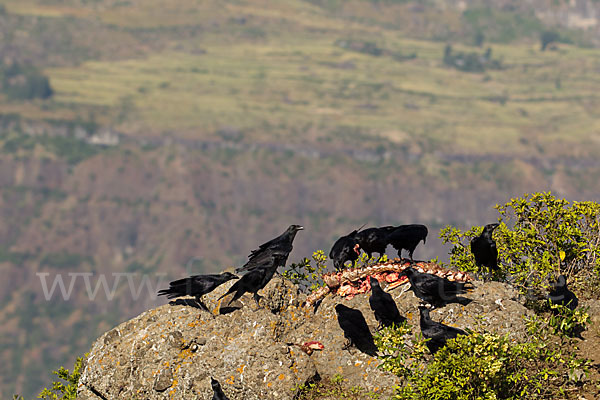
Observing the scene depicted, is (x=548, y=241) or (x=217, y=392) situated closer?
(x=217, y=392)

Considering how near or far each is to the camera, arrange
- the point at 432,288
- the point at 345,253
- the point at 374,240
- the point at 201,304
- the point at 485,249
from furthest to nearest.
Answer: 1. the point at 345,253
2. the point at 374,240
3. the point at 485,249
4. the point at 201,304
5. the point at 432,288

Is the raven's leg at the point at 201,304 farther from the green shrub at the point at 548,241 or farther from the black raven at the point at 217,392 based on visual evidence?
the green shrub at the point at 548,241

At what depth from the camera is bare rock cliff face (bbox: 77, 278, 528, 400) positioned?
21844mm

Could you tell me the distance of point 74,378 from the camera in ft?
86.0

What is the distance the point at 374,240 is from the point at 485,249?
3.39 metres

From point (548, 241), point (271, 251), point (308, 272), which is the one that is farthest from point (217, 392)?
point (548, 241)

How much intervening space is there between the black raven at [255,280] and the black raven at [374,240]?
3241 millimetres

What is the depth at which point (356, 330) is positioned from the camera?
2300 centimetres

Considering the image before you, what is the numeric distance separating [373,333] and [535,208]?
744 centimetres

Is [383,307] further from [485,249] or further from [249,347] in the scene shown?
[485,249]

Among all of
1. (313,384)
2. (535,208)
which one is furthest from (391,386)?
(535,208)

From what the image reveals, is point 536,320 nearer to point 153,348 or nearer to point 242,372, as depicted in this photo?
point 242,372

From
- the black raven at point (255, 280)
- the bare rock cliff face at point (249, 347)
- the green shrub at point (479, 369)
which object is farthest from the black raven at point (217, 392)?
the green shrub at point (479, 369)

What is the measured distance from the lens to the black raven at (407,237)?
1016 inches
